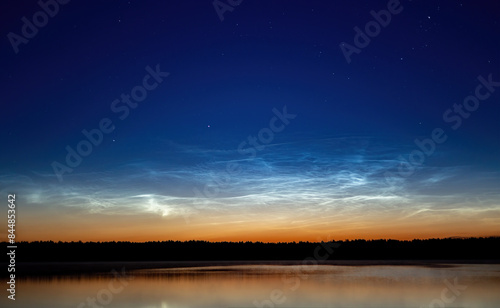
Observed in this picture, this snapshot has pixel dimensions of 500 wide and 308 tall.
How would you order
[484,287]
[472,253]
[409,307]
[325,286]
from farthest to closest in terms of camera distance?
[472,253] → [325,286] → [484,287] → [409,307]

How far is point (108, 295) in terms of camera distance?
23219 millimetres

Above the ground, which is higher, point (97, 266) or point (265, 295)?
point (265, 295)

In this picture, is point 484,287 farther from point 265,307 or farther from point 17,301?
point 17,301

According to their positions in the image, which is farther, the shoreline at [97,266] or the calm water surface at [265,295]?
the shoreline at [97,266]

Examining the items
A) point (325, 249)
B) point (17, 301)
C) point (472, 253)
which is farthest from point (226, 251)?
point (17, 301)

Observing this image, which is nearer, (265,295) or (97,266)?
(265,295)

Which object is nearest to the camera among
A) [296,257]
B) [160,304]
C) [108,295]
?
[160,304]

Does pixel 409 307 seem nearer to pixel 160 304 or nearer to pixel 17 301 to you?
pixel 160 304

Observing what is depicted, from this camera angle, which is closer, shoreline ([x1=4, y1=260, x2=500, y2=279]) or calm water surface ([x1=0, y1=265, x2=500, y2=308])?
calm water surface ([x1=0, y1=265, x2=500, y2=308])

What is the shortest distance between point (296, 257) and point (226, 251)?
1534 cm

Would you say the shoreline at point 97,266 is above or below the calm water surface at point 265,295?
below

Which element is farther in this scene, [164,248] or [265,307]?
[164,248]

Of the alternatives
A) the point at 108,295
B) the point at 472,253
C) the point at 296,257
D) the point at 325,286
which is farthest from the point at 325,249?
the point at 108,295

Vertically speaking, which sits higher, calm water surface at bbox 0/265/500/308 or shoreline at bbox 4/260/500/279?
calm water surface at bbox 0/265/500/308
